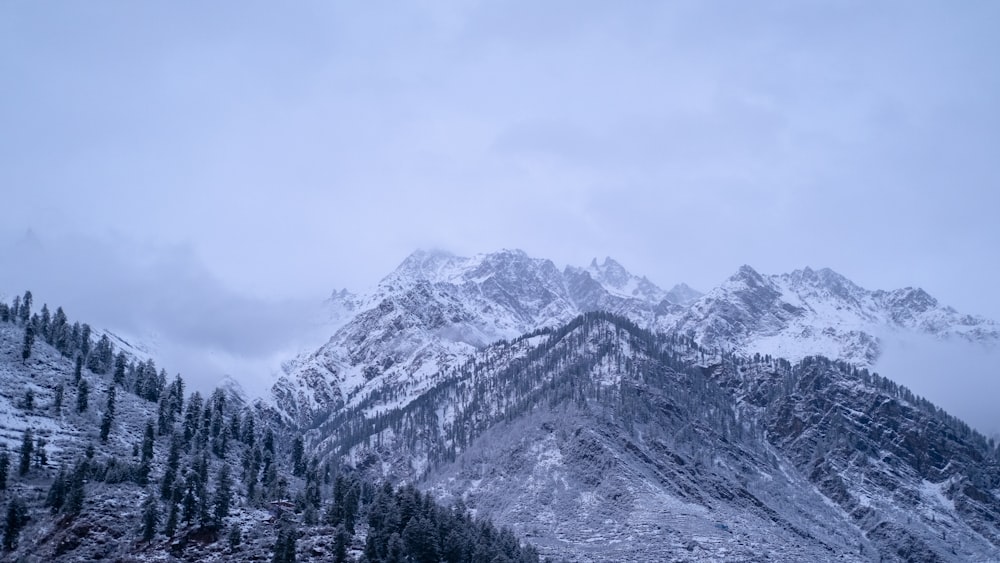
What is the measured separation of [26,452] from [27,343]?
50462mm

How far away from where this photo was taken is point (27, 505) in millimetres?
105625

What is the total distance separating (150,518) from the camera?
103 m

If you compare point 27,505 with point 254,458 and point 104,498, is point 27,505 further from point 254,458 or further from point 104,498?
point 254,458

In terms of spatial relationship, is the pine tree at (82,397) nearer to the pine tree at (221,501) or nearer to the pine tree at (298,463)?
the pine tree at (221,501)

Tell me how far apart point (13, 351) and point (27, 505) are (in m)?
62.2

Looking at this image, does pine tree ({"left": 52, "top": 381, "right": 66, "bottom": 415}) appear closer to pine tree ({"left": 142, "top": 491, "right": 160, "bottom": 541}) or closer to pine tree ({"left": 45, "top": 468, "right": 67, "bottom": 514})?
pine tree ({"left": 45, "top": 468, "right": 67, "bottom": 514})

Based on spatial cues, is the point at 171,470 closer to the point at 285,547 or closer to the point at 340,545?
the point at 285,547

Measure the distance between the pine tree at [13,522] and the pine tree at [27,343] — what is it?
6130cm

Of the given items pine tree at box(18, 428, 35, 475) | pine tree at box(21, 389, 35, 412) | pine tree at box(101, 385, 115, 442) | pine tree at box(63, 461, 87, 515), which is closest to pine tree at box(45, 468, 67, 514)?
pine tree at box(63, 461, 87, 515)

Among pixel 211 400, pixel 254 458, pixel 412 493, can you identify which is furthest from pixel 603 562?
pixel 211 400

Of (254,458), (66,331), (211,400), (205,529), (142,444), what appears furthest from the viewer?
(66,331)

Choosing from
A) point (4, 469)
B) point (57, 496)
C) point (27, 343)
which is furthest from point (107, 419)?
point (27, 343)

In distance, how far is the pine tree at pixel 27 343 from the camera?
156625 millimetres

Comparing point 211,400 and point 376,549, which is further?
point 211,400
